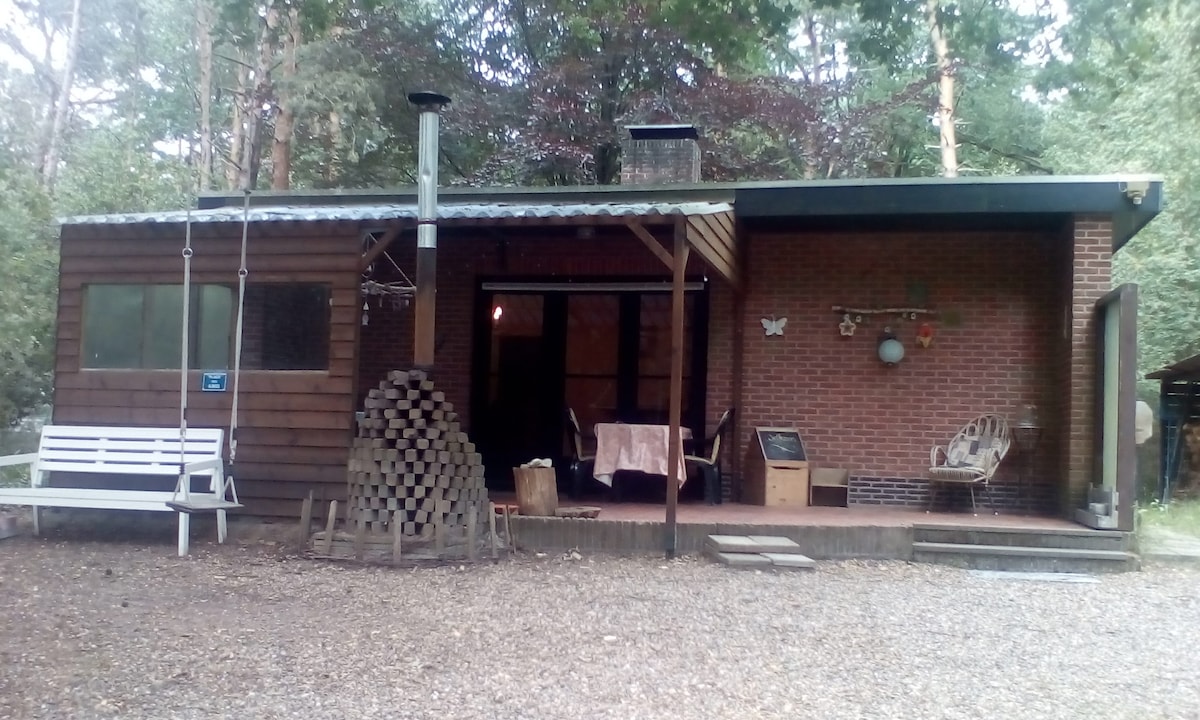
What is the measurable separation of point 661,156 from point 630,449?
306cm

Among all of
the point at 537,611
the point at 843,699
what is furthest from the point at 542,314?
the point at 843,699

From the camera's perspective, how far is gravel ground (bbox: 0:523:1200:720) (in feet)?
13.1

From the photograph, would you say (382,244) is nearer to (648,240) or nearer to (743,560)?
(648,240)

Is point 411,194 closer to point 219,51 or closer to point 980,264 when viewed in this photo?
point 980,264

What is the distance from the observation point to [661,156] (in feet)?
32.4

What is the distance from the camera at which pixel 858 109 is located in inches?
698

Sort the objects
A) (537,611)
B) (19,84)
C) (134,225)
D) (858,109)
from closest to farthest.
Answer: (537,611) → (134,225) → (858,109) → (19,84)

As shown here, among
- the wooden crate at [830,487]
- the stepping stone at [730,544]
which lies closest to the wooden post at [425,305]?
the stepping stone at [730,544]

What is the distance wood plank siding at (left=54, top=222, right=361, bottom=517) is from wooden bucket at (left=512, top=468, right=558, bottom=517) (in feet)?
4.51

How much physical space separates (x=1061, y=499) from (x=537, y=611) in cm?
528

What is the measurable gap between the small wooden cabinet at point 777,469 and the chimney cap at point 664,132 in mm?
2921

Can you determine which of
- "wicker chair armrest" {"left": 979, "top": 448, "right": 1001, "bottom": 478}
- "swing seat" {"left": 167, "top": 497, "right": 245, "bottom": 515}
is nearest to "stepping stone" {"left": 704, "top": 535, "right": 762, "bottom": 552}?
"wicker chair armrest" {"left": 979, "top": 448, "right": 1001, "bottom": 478}

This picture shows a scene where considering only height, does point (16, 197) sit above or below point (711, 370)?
above

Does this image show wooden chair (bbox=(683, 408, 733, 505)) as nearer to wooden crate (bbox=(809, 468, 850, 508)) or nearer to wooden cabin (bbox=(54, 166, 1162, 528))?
wooden cabin (bbox=(54, 166, 1162, 528))
